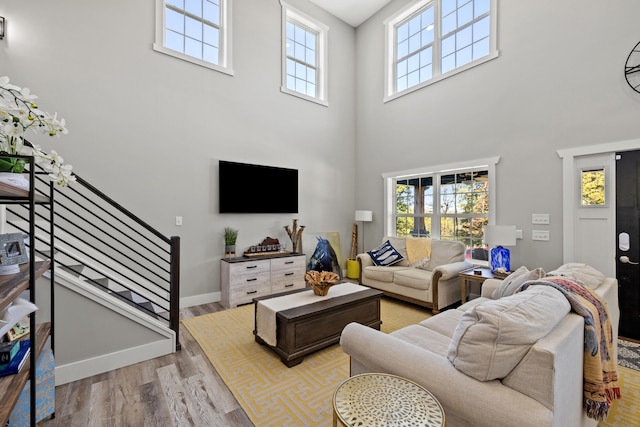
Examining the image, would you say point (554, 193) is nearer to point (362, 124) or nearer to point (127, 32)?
point (362, 124)

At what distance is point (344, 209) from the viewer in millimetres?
5914

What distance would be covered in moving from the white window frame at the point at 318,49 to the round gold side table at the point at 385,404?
15.9 ft

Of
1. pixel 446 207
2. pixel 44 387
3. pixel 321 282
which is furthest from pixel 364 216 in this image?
pixel 44 387

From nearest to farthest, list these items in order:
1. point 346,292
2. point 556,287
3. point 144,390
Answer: point 556,287
point 144,390
point 346,292

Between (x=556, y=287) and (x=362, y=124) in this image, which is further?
(x=362, y=124)

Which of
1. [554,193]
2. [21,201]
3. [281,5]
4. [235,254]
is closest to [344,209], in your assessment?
[235,254]

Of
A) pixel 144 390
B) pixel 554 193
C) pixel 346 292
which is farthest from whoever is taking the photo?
pixel 554 193

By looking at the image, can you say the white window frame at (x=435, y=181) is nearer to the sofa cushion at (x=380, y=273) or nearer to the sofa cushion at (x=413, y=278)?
the sofa cushion at (x=413, y=278)

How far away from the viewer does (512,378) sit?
3.86ft

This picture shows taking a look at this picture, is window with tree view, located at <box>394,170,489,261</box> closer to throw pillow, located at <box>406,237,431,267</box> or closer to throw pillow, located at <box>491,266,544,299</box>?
throw pillow, located at <box>406,237,431,267</box>

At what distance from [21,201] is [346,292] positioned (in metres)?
2.65

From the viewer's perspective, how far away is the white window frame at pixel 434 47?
13.2 ft

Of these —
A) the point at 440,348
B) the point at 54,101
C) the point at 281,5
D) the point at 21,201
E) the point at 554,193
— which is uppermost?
the point at 281,5

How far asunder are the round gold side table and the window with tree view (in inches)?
143
